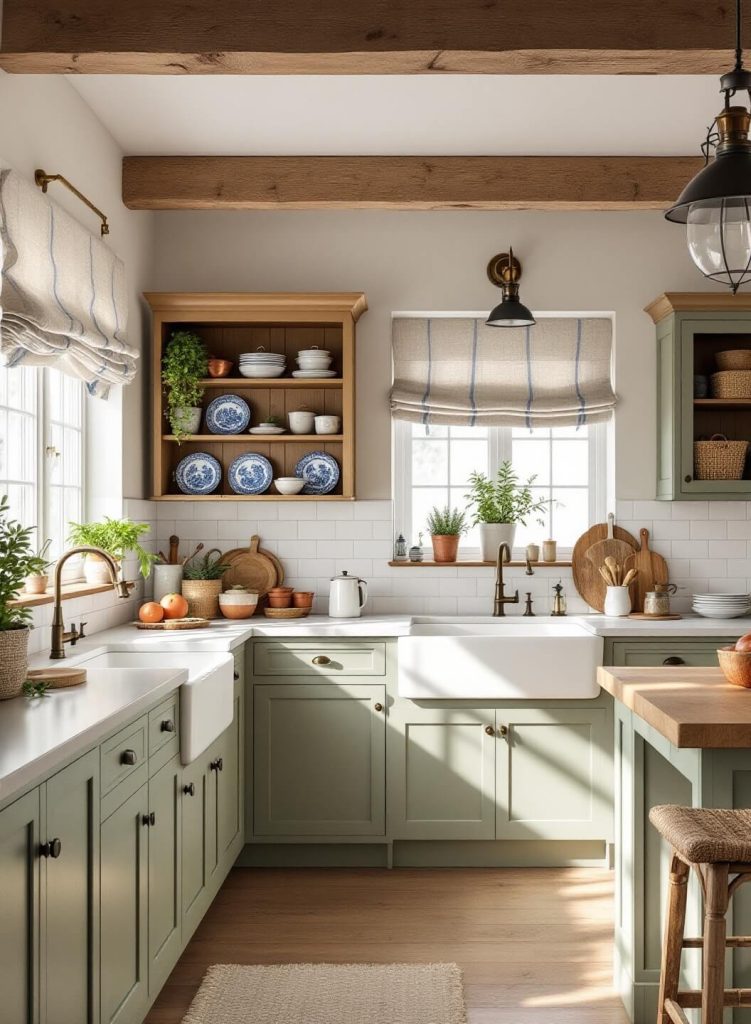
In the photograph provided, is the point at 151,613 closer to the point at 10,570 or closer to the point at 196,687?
the point at 196,687

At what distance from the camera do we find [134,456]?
14.8 ft

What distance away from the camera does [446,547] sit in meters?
4.87

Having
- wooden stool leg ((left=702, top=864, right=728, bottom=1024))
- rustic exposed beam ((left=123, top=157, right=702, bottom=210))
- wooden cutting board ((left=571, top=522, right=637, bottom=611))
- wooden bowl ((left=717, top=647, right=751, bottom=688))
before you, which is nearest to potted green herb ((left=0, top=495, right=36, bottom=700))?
wooden stool leg ((left=702, top=864, right=728, bottom=1024))

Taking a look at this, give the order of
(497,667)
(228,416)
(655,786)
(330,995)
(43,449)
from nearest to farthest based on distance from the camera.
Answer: (655,786), (330,995), (43,449), (497,667), (228,416)

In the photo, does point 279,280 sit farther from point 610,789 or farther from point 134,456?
point 610,789

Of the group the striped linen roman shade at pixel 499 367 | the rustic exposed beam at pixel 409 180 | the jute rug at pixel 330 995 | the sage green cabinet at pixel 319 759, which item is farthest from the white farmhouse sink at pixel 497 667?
the rustic exposed beam at pixel 409 180

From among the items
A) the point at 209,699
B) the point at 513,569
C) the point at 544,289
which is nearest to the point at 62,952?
the point at 209,699

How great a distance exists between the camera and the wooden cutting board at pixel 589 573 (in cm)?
484

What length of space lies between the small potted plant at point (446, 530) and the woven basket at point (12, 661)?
8.86ft

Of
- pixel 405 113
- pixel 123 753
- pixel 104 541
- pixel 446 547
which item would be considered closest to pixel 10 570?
pixel 123 753

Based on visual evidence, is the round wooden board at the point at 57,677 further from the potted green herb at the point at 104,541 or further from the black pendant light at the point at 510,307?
the black pendant light at the point at 510,307

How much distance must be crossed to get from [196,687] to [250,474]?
6.08ft

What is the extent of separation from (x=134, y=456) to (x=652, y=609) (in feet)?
8.30

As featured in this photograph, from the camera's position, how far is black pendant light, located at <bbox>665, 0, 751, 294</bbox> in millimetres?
2111
